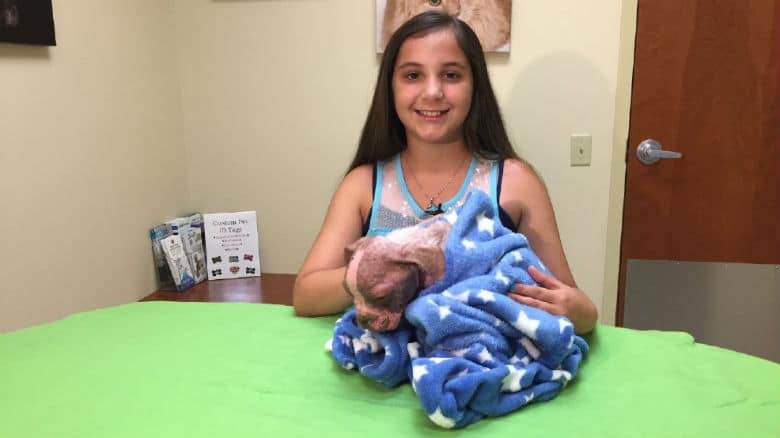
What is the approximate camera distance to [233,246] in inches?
78.5

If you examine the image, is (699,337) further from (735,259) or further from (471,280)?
(471,280)

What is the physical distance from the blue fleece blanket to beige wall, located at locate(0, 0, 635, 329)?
1.13 metres

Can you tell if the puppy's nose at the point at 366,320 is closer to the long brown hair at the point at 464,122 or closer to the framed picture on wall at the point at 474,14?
the long brown hair at the point at 464,122

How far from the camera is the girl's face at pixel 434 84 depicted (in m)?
1.15

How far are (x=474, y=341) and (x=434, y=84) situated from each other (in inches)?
24.2

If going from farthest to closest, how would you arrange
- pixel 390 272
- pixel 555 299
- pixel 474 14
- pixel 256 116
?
pixel 256 116 < pixel 474 14 < pixel 555 299 < pixel 390 272

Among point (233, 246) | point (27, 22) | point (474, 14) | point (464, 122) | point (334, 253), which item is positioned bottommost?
point (233, 246)

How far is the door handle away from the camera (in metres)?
1.81

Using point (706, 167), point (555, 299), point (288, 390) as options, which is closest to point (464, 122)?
point (555, 299)

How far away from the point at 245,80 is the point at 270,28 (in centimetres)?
19

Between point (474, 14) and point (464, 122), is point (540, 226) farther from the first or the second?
point (474, 14)

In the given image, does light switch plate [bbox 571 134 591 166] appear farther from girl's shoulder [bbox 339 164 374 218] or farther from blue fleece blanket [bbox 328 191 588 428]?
blue fleece blanket [bbox 328 191 588 428]

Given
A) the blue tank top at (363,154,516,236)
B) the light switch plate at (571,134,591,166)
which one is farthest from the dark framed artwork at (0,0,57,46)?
the light switch plate at (571,134,591,166)

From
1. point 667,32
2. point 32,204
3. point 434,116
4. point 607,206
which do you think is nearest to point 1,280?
point 32,204
